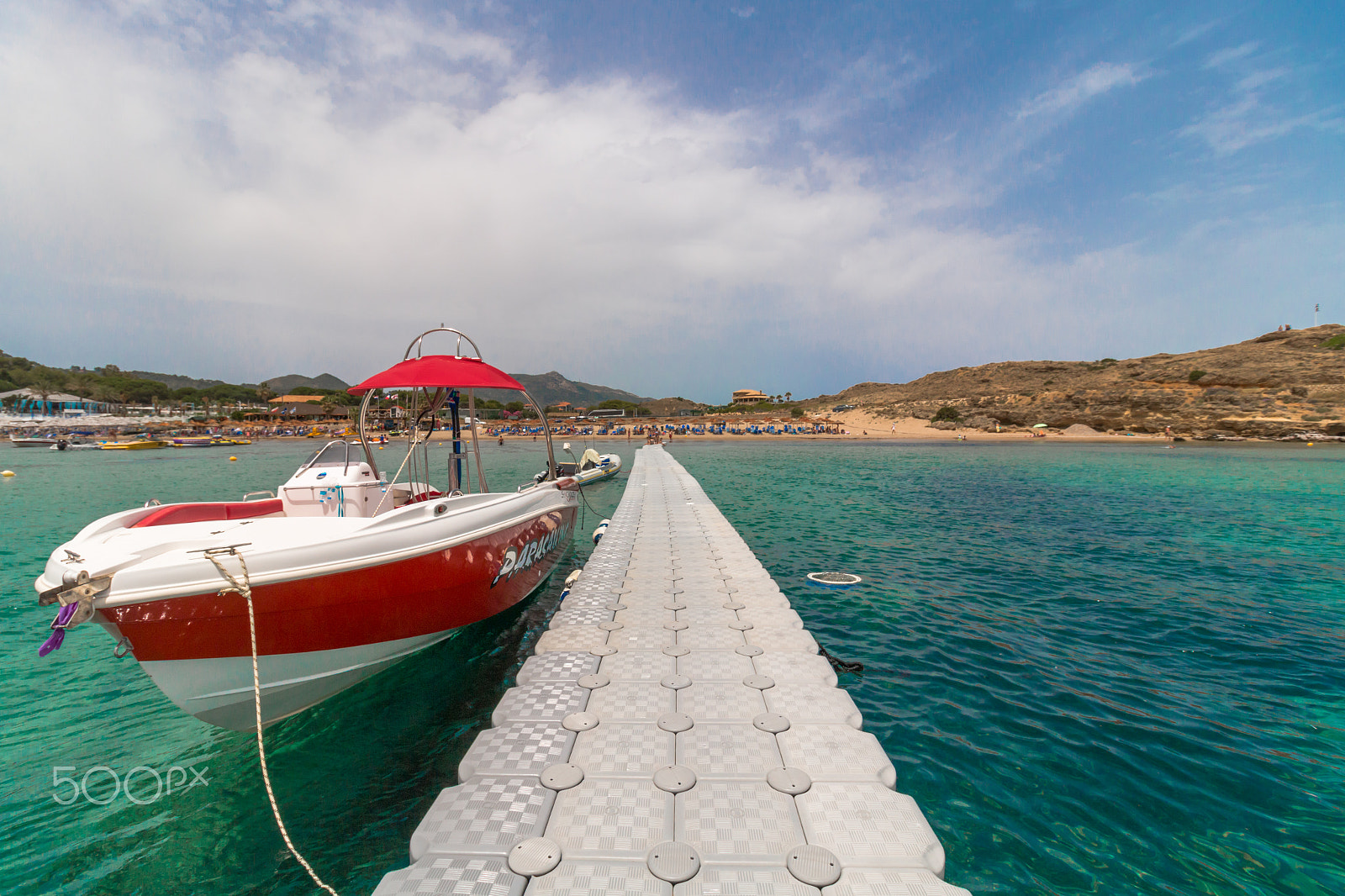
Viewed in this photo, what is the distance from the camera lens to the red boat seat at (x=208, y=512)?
18.2ft

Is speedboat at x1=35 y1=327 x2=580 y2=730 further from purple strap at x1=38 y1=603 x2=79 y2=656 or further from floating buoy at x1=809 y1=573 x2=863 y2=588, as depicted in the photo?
floating buoy at x1=809 y1=573 x2=863 y2=588

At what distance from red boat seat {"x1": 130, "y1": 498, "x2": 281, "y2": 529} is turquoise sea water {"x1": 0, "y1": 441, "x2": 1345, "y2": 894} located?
88.3 inches

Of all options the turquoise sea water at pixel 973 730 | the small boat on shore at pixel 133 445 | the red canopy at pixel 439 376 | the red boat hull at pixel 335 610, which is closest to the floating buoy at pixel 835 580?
the turquoise sea water at pixel 973 730

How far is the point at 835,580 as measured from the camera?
9.82 metres

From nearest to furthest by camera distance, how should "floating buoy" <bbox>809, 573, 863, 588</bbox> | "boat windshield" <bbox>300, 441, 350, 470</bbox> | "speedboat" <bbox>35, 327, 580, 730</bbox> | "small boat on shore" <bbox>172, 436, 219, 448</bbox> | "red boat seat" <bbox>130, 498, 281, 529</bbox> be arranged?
"speedboat" <bbox>35, 327, 580, 730</bbox>
"red boat seat" <bbox>130, 498, 281, 529</bbox>
"boat windshield" <bbox>300, 441, 350, 470</bbox>
"floating buoy" <bbox>809, 573, 863, 588</bbox>
"small boat on shore" <bbox>172, 436, 219, 448</bbox>

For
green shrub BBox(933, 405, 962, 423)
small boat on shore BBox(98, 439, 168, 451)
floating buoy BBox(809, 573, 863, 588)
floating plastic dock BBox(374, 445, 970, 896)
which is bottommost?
floating buoy BBox(809, 573, 863, 588)

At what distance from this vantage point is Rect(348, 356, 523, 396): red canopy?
637 centimetres

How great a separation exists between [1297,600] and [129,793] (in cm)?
1669

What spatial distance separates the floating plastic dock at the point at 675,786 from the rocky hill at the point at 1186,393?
75.1m

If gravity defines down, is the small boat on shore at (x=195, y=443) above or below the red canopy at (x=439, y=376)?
below

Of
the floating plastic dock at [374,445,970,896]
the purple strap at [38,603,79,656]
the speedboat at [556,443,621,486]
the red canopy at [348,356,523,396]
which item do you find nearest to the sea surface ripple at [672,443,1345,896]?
the floating plastic dock at [374,445,970,896]

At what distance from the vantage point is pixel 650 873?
2.60 meters

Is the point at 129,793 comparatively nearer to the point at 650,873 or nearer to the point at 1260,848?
the point at 650,873

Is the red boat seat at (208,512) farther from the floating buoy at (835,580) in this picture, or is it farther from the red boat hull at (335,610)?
the floating buoy at (835,580)
